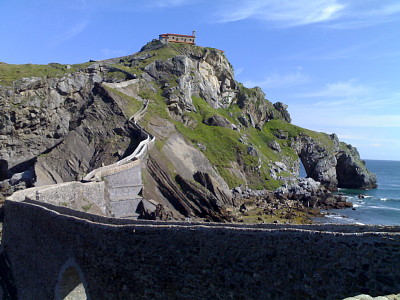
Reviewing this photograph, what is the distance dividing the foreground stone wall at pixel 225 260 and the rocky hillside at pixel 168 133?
93.2 ft

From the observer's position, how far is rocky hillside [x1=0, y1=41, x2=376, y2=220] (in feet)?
162

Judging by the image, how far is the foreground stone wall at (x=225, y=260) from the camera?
830cm

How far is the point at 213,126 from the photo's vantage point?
7712 cm

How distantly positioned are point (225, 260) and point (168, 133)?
51.4 metres

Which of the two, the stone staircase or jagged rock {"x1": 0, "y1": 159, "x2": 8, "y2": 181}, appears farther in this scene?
jagged rock {"x1": 0, "y1": 159, "x2": 8, "y2": 181}

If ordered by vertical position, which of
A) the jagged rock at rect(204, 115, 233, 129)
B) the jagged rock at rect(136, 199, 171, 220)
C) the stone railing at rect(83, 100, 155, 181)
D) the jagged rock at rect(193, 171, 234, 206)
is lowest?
the jagged rock at rect(136, 199, 171, 220)

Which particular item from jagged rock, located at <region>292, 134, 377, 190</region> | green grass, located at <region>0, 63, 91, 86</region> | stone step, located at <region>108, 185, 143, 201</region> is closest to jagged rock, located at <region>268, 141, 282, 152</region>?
jagged rock, located at <region>292, 134, 377, 190</region>

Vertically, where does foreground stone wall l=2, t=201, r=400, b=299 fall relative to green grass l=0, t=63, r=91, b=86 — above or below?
below

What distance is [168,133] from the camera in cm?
6100

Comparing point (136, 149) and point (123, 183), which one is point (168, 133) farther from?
point (123, 183)

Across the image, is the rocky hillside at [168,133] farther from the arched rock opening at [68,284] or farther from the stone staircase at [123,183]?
the arched rock opening at [68,284]

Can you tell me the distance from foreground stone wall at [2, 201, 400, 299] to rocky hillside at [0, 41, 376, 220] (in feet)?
93.2

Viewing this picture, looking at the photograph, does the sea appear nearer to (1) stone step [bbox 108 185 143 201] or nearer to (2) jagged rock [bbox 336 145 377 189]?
(2) jagged rock [bbox 336 145 377 189]

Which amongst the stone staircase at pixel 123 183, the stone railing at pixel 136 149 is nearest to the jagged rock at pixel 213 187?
the stone railing at pixel 136 149
